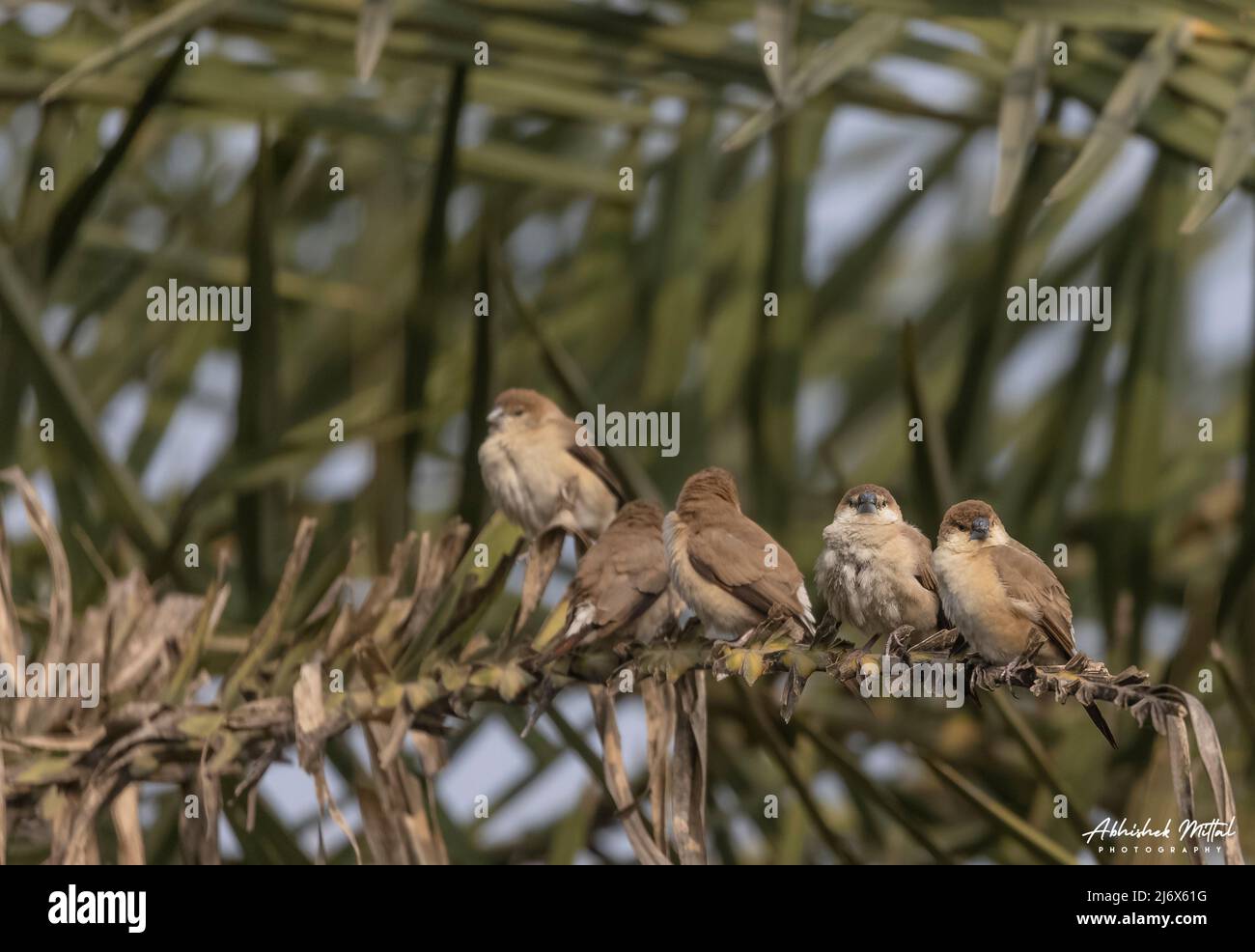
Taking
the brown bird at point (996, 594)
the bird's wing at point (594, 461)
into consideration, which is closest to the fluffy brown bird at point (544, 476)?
the bird's wing at point (594, 461)

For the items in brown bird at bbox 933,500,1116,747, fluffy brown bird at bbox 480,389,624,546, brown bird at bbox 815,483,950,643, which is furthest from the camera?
fluffy brown bird at bbox 480,389,624,546

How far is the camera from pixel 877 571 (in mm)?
1748

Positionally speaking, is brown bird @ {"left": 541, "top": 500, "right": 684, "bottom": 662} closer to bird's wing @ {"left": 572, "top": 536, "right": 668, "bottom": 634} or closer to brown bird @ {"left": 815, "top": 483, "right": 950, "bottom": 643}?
bird's wing @ {"left": 572, "top": 536, "right": 668, "bottom": 634}

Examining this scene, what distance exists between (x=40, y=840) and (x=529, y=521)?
2.39 feet

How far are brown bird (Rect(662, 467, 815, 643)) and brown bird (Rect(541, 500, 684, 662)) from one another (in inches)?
1.4

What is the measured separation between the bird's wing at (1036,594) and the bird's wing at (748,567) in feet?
0.64

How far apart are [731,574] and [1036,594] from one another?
30 cm

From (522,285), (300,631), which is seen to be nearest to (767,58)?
(300,631)

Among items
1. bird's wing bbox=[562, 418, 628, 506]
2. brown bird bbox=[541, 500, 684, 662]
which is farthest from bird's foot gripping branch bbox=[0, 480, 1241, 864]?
bird's wing bbox=[562, 418, 628, 506]

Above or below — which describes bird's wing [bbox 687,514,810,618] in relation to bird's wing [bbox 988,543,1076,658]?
above

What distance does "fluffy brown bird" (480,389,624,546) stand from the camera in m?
2.20

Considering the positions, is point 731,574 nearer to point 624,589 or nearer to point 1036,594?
point 624,589

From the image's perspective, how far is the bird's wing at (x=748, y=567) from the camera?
5.74 ft

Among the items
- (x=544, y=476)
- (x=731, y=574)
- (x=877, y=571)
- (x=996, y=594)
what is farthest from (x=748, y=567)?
(x=544, y=476)
